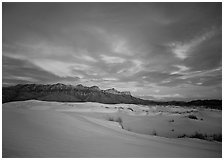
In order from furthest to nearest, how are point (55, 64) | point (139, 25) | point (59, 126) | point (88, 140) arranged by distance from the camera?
point (55, 64), point (139, 25), point (59, 126), point (88, 140)

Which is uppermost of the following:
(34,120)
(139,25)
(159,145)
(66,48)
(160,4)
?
(160,4)

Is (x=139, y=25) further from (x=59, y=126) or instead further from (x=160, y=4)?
(x=59, y=126)

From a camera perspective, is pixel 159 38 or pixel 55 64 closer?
pixel 159 38

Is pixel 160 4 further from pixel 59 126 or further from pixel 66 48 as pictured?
pixel 59 126

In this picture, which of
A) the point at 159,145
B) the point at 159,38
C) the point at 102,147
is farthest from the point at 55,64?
the point at 159,145

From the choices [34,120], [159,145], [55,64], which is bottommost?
[159,145]

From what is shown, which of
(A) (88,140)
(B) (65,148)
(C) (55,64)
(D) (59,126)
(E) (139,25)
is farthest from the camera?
(C) (55,64)

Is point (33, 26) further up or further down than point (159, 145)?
further up

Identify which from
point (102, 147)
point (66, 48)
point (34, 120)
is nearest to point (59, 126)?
point (34, 120)

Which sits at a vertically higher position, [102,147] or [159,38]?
[159,38]
